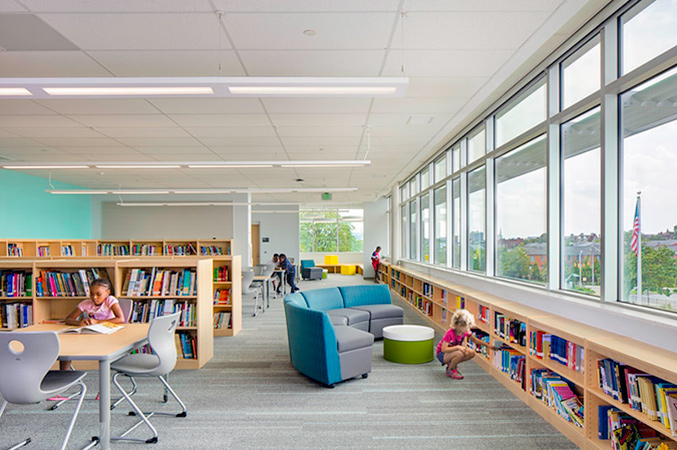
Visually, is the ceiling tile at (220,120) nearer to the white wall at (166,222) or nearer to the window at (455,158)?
the window at (455,158)

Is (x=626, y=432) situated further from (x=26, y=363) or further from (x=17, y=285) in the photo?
(x=17, y=285)

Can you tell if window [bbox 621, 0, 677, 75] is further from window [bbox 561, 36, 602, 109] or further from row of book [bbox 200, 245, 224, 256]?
row of book [bbox 200, 245, 224, 256]

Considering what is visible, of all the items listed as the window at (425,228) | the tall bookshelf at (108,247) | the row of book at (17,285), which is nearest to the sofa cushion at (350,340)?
the row of book at (17,285)

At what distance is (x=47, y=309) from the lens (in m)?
5.31

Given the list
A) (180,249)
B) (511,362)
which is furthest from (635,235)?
(180,249)

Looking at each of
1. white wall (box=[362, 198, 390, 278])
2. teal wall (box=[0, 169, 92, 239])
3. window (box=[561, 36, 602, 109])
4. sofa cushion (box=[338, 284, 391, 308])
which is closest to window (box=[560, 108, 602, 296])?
window (box=[561, 36, 602, 109])

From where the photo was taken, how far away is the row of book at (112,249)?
10525 mm

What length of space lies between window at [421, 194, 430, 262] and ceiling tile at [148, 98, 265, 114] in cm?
597

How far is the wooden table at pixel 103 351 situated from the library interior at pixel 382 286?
2cm

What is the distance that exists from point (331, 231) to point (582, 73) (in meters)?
17.6

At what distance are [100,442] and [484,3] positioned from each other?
4.34 meters

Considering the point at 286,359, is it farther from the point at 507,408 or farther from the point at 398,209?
the point at 398,209

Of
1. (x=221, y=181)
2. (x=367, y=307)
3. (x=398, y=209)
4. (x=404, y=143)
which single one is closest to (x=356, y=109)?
(x=404, y=143)

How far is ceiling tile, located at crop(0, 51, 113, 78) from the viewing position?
427 centimetres
